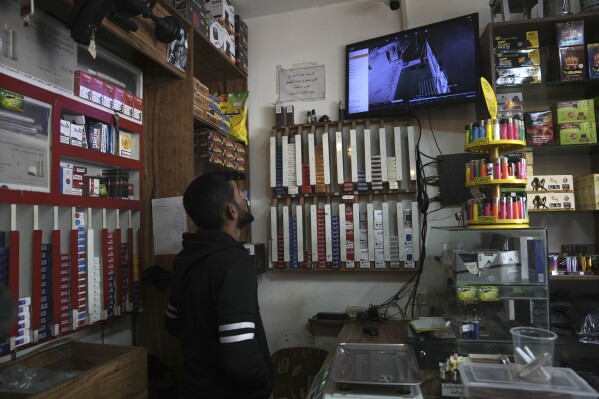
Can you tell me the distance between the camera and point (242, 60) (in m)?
2.95

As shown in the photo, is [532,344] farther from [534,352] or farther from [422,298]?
[422,298]

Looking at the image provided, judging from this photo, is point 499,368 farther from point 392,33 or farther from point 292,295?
point 392,33

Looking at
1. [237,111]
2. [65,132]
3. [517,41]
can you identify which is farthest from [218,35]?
→ [517,41]

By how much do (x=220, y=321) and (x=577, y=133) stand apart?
2192 mm

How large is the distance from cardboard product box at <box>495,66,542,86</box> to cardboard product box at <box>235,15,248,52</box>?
5.85 ft

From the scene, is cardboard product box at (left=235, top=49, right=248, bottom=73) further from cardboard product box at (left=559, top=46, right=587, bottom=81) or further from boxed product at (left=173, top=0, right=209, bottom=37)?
cardboard product box at (left=559, top=46, right=587, bottom=81)

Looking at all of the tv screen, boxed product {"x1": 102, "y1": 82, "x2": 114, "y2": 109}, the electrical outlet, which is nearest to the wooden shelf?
boxed product {"x1": 102, "y1": 82, "x2": 114, "y2": 109}

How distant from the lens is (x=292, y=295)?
289cm

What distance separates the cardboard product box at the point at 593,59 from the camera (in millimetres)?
2180

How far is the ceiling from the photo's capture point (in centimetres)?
290

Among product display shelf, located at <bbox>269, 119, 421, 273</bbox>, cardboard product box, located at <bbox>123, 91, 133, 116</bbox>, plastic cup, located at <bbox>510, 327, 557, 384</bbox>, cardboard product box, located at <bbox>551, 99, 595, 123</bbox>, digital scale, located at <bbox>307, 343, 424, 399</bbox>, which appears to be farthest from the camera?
product display shelf, located at <bbox>269, 119, 421, 273</bbox>

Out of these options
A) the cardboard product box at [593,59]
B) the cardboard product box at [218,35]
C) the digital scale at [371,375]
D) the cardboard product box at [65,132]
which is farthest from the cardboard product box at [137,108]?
the cardboard product box at [593,59]

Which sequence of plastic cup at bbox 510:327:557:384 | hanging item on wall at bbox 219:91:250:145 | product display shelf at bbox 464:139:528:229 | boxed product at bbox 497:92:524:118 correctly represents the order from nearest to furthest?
plastic cup at bbox 510:327:557:384 → product display shelf at bbox 464:139:528:229 → boxed product at bbox 497:92:524:118 → hanging item on wall at bbox 219:91:250:145

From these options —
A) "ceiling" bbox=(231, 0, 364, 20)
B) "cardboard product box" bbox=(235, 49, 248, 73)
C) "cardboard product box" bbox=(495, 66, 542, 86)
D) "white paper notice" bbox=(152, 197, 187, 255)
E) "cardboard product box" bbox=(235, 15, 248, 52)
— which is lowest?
"white paper notice" bbox=(152, 197, 187, 255)
